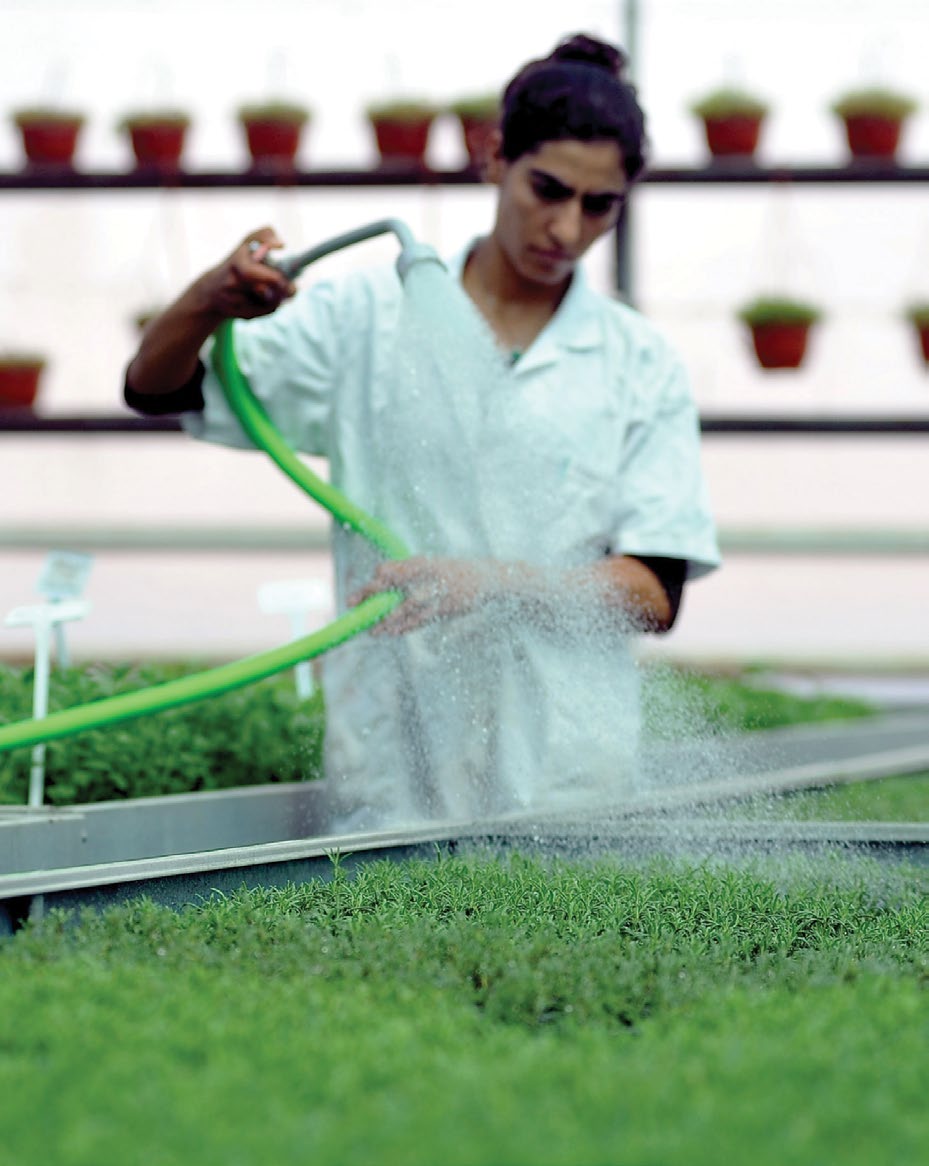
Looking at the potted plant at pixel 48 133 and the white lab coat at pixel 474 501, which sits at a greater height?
the potted plant at pixel 48 133

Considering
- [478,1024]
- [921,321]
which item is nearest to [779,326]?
[921,321]

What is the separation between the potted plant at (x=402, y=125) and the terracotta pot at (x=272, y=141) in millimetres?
210

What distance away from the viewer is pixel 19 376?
4680 mm

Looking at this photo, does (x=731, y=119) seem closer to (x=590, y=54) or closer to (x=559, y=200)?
(x=590, y=54)

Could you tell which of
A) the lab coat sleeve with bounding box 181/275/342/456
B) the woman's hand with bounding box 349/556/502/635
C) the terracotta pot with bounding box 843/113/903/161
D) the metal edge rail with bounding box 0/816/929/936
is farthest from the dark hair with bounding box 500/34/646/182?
the terracotta pot with bounding box 843/113/903/161

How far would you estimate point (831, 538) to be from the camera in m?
4.75

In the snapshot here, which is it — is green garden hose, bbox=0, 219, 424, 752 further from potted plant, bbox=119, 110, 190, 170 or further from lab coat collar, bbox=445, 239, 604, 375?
potted plant, bbox=119, 110, 190, 170

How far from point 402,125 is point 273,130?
1.12ft

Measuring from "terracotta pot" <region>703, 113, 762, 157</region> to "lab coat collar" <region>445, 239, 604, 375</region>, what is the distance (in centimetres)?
262

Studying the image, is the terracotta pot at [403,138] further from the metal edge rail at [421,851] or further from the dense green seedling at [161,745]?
the metal edge rail at [421,851]

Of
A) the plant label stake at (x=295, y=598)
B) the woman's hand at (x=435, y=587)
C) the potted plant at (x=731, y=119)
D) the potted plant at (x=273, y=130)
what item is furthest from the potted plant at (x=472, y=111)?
the woman's hand at (x=435, y=587)

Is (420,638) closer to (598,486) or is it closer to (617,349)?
(598,486)

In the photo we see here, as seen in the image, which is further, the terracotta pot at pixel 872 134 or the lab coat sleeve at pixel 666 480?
the terracotta pot at pixel 872 134

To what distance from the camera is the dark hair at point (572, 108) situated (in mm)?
1995
